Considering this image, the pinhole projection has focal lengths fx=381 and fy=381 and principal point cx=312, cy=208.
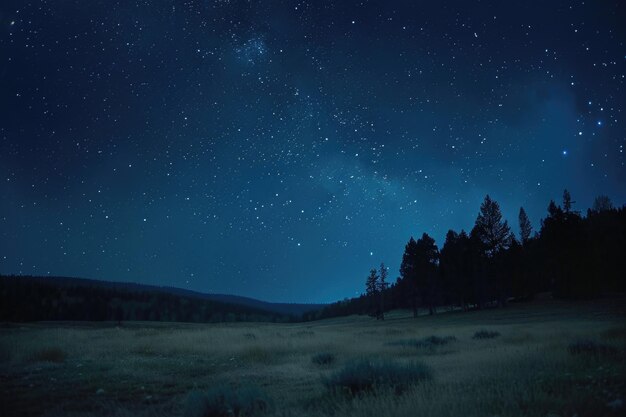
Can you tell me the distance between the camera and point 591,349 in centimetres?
984

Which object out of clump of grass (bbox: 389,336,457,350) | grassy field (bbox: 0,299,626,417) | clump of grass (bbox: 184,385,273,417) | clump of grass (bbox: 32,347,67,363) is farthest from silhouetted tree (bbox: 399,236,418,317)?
clump of grass (bbox: 184,385,273,417)

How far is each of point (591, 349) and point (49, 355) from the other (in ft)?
57.4

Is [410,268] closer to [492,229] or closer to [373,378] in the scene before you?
[492,229]

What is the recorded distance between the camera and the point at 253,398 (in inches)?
249

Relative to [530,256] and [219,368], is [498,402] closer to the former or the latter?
[219,368]

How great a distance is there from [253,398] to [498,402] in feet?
12.3

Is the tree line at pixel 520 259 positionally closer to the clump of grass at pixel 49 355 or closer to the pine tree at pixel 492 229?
the pine tree at pixel 492 229

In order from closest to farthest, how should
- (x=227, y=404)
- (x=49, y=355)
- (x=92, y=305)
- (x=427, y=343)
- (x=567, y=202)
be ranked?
(x=227, y=404)
(x=49, y=355)
(x=427, y=343)
(x=567, y=202)
(x=92, y=305)

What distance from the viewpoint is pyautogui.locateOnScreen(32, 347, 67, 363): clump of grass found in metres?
13.6

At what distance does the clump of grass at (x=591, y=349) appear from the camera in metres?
9.40

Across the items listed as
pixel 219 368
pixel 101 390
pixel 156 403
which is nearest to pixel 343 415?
pixel 156 403

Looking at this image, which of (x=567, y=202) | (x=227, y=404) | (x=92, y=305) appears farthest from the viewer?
(x=92, y=305)

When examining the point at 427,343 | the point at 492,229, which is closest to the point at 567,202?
the point at 492,229

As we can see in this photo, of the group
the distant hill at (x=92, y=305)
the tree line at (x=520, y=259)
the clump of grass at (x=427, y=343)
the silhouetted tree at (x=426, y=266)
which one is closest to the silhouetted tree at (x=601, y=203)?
the tree line at (x=520, y=259)
